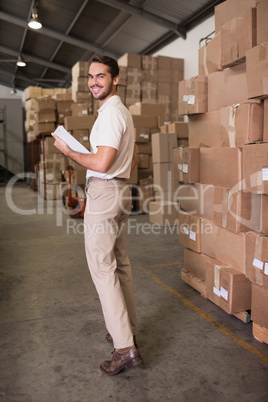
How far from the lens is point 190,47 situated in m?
8.64

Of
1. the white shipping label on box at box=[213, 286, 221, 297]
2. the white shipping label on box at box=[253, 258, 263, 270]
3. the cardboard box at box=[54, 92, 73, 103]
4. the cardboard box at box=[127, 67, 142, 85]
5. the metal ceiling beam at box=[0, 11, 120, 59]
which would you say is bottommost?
the white shipping label on box at box=[213, 286, 221, 297]

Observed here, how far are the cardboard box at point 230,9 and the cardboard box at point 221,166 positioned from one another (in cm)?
104

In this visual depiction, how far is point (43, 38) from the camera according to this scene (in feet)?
40.8

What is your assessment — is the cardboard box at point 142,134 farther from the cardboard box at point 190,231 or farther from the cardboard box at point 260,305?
the cardboard box at point 260,305

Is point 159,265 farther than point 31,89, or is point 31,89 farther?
point 31,89

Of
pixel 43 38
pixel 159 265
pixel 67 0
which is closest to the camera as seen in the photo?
pixel 159 265

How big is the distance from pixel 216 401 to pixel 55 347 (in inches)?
43.5

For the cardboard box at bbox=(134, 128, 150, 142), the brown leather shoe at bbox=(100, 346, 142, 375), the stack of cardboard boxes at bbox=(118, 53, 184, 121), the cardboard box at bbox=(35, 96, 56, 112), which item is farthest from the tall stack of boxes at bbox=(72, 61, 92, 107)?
the brown leather shoe at bbox=(100, 346, 142, 375)

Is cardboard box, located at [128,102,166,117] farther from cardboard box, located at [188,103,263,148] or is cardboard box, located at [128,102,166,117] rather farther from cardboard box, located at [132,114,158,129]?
cardboard box, located at [188,103,263,148]

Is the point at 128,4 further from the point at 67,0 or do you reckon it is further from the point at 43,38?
the point at 43,38

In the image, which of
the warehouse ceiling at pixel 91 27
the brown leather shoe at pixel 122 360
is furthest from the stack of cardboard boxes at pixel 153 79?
the brown leather shoe at pixel 122 360

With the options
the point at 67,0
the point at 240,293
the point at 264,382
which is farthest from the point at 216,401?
the point at 67,0

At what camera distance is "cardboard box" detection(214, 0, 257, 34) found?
2.71 metres

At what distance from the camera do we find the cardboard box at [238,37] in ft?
8.09
